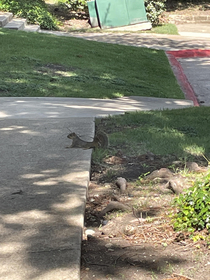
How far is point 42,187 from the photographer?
4.32m

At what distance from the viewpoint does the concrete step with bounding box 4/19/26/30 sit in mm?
17106

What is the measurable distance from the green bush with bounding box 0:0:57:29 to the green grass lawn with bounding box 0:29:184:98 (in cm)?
436

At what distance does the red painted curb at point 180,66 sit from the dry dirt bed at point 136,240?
627 cm

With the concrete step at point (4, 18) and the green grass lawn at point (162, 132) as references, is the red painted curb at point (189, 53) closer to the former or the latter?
the concrete step at point (4, 18)

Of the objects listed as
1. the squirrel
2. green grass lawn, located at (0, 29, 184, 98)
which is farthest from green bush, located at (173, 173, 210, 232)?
green grass lawn, located at (0, 29, 184, 98)

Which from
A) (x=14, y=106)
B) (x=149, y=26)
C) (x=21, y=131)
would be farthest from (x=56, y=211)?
(x=149, y=26)

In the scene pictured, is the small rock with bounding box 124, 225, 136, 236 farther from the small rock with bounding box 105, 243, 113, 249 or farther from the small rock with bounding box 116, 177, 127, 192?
the small rock with bounding box 116, 177, 127, 192

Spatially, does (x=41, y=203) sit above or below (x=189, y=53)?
above

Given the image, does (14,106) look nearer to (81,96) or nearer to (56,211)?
(81,96)

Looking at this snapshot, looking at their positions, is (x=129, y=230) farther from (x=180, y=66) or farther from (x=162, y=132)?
(x=180, y=66)

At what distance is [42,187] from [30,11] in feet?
55.4

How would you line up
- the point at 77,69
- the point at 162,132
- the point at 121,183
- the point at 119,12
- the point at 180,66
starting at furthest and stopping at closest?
the point at 119,12, the point at 180,66, the point at 77,69, the point at 162,132, the point at 121,183

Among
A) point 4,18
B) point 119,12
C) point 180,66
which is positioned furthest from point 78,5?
point 180,66

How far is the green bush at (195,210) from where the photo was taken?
11.0 ft
